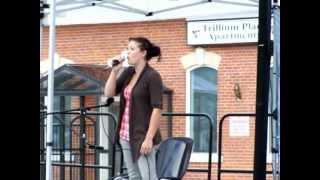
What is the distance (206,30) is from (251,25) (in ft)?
2.73

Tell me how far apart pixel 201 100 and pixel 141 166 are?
7762mm

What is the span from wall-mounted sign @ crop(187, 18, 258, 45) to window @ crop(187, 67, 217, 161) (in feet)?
1.96

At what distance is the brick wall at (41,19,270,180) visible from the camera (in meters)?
11.8

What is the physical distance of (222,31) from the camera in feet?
38.7

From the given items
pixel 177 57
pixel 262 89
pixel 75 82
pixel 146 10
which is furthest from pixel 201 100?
pixel 262 89

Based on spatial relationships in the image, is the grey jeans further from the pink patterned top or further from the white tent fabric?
the white tent fabric

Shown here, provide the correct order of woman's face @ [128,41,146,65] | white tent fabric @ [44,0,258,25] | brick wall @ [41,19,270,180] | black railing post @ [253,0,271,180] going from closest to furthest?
black railing post @ [253,0,271,180] < woman's face @ [128,41,146,65] < white tent fabric @ [44,0,258,25] < brick wall @ [41,19,270,180]

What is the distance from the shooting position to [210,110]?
40.1 feet

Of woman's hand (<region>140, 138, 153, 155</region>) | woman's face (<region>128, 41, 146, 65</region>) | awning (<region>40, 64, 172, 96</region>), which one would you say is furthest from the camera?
awning (<region>40, 64, 172, 96</region>)

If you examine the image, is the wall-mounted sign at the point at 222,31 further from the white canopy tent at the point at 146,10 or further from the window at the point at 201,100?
the window at the point at 201,100

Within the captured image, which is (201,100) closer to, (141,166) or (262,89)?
(141,166)

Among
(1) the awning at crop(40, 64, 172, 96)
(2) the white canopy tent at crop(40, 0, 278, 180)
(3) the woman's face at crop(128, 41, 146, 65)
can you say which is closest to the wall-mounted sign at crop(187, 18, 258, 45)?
(2) the white canopy tent at crop(40, 0, 278, 180)
